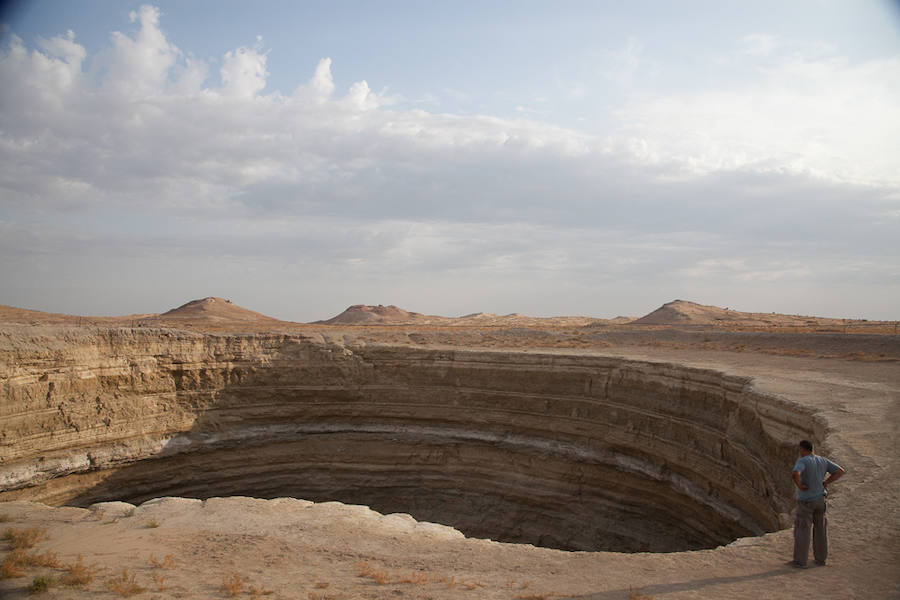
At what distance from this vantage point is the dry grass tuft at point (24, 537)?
300 inches

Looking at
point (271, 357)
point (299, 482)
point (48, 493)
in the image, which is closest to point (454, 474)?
point (299, 482)

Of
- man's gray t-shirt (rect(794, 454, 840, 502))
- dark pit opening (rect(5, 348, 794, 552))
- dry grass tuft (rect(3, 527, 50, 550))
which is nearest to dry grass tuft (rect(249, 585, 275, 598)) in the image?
dry grass tuft (rect(3, 527, 50, 550))

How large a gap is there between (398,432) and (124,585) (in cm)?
1397

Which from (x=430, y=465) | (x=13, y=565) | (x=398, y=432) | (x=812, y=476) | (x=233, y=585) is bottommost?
(x=430, y=465)

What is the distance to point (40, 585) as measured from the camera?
590 cm

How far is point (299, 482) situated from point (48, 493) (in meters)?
7.39

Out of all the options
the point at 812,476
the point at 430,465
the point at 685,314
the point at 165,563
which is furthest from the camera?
the point at 685,314

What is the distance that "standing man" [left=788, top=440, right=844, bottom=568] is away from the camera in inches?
218

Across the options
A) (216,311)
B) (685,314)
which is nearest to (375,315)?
(216,311)

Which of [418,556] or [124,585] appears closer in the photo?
[124,585]

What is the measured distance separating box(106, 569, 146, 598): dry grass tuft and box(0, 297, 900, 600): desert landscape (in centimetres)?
3

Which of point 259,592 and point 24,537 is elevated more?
point 259,592

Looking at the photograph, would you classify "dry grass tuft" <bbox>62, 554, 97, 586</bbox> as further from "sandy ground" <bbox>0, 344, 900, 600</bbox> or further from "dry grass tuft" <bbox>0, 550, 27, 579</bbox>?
"dry grass tuft" <bbox>0, 550, 27, 579</bbox>

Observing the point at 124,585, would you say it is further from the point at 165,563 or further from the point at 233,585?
the point at 233,585
